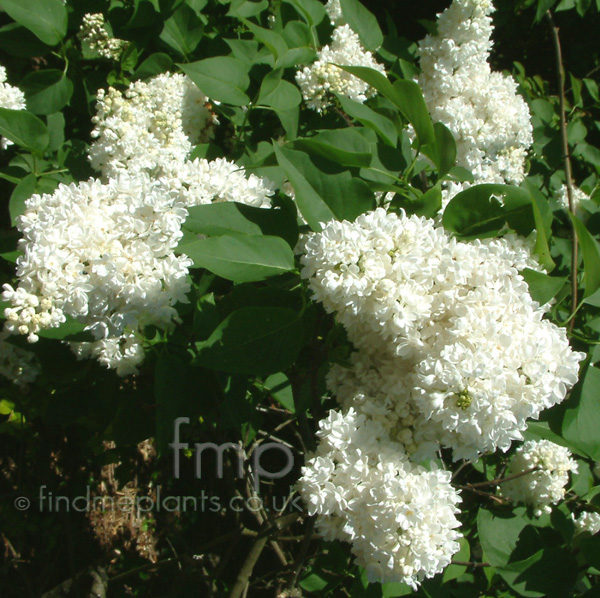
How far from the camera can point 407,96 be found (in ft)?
4.53

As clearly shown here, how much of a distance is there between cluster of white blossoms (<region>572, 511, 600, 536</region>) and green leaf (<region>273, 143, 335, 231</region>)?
169 cm

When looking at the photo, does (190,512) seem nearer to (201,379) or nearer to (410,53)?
(201,379)

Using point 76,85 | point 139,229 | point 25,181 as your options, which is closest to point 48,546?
point 25,181

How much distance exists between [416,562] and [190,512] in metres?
2.63

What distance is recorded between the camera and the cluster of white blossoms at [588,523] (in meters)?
2.16

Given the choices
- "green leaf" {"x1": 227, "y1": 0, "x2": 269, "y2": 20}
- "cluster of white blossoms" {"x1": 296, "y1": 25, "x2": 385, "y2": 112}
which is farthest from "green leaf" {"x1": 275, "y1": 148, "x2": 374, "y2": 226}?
"green leaf" {"x1": 227, "y1": 0, "x2": 269, "y2": 20}

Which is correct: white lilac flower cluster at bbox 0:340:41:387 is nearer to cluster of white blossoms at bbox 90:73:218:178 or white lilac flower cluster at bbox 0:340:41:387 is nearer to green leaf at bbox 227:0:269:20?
cluster of white blossoms at bbox 90:73:218:178

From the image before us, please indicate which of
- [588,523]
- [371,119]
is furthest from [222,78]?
[588,523]

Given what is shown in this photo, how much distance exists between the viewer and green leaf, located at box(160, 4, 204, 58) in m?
2.15

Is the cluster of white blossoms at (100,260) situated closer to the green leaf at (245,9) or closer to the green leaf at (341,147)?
the green leaf at (341,147)

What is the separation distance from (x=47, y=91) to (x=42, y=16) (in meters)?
0.26

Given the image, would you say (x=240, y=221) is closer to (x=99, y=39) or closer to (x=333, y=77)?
(x=333, y=77)

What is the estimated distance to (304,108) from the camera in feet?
7.54

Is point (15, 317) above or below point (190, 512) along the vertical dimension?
above
